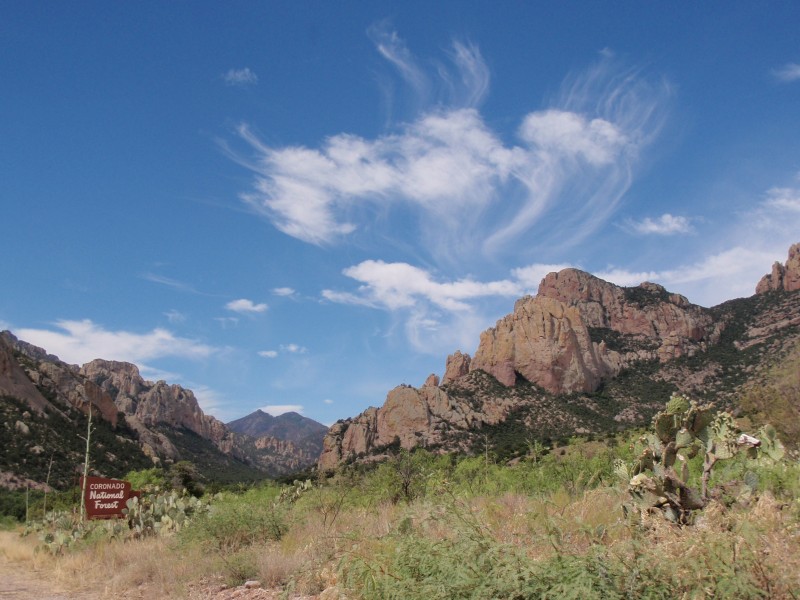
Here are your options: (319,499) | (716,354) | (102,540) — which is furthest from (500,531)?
(716,354)

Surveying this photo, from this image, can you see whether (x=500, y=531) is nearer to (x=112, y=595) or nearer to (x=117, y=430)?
(x=112, y=595)

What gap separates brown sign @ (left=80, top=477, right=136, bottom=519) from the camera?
16.4 meters

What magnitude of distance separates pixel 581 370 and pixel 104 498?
98.9m

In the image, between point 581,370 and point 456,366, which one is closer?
point 581,370

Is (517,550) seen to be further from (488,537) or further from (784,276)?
(784,276)

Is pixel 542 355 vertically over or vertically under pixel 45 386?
over

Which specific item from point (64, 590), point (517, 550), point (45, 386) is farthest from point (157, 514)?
point (45, 386)

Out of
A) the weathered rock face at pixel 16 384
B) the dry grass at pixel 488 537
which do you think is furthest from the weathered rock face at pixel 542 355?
the dry grass at pixel 488 537

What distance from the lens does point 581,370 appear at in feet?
345

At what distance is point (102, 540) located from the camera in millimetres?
14945

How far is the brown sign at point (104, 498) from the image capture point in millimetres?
16422

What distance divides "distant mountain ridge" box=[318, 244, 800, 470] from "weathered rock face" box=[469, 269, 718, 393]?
24cm

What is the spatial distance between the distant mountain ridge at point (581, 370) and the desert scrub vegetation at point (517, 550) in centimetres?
5501

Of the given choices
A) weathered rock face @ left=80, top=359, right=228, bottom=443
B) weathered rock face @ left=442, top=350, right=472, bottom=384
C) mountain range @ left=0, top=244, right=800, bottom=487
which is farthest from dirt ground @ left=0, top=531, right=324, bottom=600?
weathered rock face @ left=80, top=359, right=228, bottom=443
